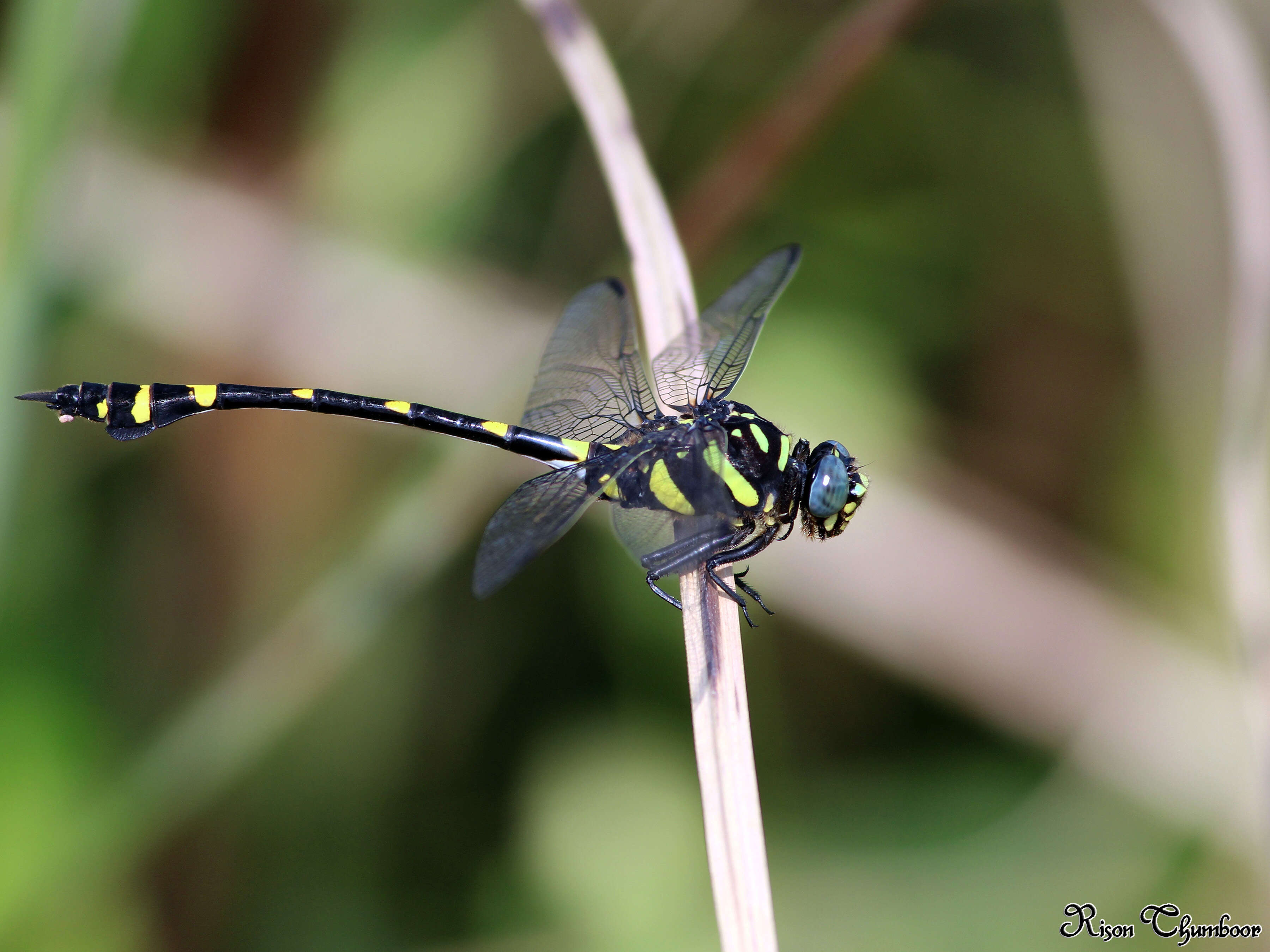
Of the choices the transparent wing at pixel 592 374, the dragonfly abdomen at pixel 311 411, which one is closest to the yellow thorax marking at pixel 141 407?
the dragonfly abdomen at pixel 311 411

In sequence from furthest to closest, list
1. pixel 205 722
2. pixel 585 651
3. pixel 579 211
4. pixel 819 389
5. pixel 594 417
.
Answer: pixel 579 211
pixel 819 389
pixel 585 651
pixel 594 417
pixel 205 722

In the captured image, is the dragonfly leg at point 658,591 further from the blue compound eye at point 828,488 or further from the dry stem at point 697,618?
the blue compound eye at point 828,488

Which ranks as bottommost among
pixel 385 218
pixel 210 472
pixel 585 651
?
pixel 585 651

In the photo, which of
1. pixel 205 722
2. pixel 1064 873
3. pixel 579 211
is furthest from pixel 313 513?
pixel 1064 873

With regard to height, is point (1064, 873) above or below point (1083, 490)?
below

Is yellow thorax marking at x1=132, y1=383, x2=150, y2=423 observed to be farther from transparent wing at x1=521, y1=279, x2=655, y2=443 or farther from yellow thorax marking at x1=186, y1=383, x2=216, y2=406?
transparent wing at x1=521, y1=279, x2=655, y2=443

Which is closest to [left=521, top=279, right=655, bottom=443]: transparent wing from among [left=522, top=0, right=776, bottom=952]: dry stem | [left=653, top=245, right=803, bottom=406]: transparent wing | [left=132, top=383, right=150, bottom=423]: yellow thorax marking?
[left=653, top=245, right=803, bottom=406]: transparent wing

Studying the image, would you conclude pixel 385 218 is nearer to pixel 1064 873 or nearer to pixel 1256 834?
pixel 1064 873
